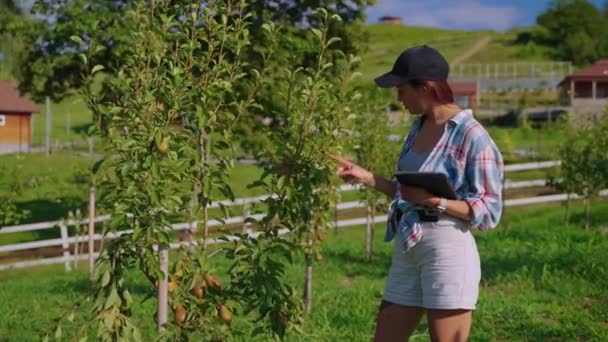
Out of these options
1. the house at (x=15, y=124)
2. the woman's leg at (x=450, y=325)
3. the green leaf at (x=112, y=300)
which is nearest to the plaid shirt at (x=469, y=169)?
the woman's leg at (x=450, y=325)

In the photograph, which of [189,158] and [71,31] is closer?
[189,158]

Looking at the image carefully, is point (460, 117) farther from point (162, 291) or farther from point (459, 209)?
point (162, 291)

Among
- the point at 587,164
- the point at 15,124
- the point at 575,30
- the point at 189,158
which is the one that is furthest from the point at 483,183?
the point at 575,30

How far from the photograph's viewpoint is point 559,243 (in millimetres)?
12609

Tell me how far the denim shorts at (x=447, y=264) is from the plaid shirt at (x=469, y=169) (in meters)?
0.06

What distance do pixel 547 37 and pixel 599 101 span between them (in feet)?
158

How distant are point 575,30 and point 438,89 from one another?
97.3 meters

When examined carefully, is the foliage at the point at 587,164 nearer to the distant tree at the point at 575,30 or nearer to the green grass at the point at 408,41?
the green grass at the point at 408,41

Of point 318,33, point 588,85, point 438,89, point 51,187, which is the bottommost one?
point 51,187

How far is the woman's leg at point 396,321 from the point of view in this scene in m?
4.11

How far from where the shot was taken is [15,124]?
4575cm

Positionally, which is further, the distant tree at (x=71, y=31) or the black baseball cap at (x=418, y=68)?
the distant tree at (x=71, y=31)

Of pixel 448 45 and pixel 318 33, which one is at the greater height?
pixel 448 45

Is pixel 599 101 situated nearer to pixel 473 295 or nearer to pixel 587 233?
pixel 587 233
